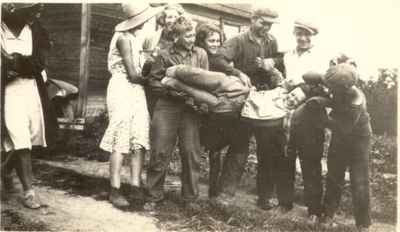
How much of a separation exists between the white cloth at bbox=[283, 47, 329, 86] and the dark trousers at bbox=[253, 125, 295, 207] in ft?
0.94

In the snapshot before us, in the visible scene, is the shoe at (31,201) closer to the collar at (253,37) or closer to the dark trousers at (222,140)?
the dark trousers at (222,140)

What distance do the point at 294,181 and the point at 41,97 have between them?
1.58 meters

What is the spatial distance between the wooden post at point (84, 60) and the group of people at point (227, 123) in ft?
3.39

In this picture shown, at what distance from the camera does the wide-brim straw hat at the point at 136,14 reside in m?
3.17

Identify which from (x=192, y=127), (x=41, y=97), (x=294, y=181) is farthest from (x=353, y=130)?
(x=41, y=97)

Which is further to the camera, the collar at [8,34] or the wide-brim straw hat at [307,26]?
the collar at [8,34]

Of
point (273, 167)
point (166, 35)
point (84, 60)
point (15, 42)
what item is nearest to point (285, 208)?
point (273, 167)

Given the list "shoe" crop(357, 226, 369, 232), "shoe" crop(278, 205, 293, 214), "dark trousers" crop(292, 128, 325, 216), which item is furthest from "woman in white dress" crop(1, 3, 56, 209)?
"shoe" crop(357, 226, 369, 232)

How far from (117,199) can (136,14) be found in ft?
3.55

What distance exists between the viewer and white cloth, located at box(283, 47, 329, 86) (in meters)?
3.02

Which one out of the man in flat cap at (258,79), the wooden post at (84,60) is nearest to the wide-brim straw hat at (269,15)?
the man in flat cap at (258,79)

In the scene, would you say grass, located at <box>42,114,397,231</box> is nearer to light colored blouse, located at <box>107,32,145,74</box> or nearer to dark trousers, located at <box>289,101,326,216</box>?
dark trousers, located at <box>289,101,326,216</box>

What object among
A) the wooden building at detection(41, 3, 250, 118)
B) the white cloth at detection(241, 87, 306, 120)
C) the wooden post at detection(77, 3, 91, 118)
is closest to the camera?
the white cloth at detection(241, 87, 306, 120)

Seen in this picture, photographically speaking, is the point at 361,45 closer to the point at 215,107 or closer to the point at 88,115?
the point at 215,107
